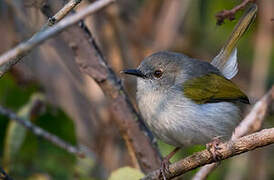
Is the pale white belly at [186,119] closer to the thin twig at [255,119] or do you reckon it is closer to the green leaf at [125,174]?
the thin twig at [255,119]

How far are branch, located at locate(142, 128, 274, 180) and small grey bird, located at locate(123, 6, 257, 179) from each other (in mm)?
538

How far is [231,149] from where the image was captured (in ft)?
7.46

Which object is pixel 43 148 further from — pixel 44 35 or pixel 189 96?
pixel 44 35

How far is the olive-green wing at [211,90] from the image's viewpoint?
10.9 feet

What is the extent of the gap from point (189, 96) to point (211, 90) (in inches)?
10.1

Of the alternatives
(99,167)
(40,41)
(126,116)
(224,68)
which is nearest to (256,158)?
(224,68)

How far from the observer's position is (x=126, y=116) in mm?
3410

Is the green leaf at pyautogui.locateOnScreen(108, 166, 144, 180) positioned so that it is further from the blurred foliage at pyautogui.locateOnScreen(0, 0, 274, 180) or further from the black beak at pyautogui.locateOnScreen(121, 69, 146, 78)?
the black beak at pyautogui.locateOnScreen(121, 69, 146, 78)

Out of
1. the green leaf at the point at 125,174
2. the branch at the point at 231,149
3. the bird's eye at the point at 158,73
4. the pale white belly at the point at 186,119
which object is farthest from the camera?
the bird's eye at the point at 158,73

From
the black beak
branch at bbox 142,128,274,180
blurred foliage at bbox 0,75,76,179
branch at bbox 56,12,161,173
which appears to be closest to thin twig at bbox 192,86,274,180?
branch at bbox 56,12,161,173

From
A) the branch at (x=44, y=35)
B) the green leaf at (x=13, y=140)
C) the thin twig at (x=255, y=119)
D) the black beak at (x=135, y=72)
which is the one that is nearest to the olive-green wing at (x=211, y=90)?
the thin twig at (x=255, y=119)

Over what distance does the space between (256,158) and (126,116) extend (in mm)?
1961

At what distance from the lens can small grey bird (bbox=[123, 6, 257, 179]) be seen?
3070 mm

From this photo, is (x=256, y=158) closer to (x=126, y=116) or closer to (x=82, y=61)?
(x=126, y=116)
